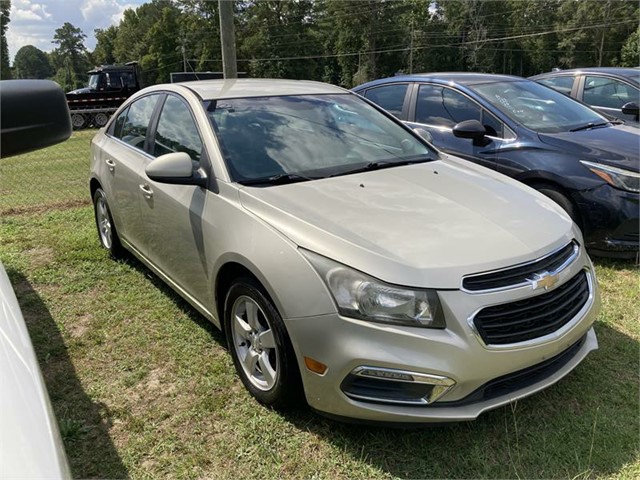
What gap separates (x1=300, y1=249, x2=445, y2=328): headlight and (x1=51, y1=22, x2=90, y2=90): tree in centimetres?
9751

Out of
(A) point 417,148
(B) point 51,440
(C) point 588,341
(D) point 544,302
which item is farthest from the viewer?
(A) point 417,148

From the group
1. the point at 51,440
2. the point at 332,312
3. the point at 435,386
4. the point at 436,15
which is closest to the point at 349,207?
the point at 332,312

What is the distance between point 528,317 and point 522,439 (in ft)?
1.94

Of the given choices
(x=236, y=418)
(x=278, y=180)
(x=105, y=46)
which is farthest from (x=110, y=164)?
(x=105, y=46)

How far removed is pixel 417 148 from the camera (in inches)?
141

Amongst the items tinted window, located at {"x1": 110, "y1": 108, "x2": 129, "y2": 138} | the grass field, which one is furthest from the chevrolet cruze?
tinted window, located at {"x1": 110, "y1": 108, "x2": 129, "y2": 138}

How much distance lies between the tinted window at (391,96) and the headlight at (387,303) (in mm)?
3993

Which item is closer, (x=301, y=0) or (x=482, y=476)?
(x=482, y=476)

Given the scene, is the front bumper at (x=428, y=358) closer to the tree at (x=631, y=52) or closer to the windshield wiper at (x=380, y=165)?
the windshield wiper at (x=380, y=165)

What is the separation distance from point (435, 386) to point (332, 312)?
511mm

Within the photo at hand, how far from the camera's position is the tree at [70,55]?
90175 millimetres

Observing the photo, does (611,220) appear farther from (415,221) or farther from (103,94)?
(103,94)

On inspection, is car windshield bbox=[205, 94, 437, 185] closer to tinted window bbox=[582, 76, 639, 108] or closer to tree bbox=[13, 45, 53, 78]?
tinted window bbox=[582, 76, 639, 108]

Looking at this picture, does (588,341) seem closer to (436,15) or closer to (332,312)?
(332,312)
